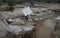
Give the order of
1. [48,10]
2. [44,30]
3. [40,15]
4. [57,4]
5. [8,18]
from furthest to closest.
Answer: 1. [57,4]
2. [48,10]
3. [40,15]
4. [8,18]
5. [44,30]

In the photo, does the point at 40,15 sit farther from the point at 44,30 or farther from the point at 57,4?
the point at 57,4

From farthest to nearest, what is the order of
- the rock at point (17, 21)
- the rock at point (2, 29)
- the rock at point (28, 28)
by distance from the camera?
1. the rock at point (17, 21)
2. the rock at point (28, 28)
3. the rock at point (2, 29)

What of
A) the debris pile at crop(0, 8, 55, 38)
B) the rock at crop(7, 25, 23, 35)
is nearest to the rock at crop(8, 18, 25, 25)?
the debris pile at crop(0, 8, 55, 38)

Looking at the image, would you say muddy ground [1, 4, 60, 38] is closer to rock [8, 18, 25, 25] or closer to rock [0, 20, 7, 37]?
rock [8, 18, 25, 25]

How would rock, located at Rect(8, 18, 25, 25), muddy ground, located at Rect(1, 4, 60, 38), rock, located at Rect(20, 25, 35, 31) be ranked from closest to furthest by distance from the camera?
rock, located at Rect(20, 25, 35, 31)
muddy ground, located at Rect(1, 4, 60, 38)
rock, located at Rect(8, 18, 25, 25)

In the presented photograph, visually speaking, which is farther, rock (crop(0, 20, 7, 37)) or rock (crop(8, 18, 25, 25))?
rock (crop(8, 18, 25, 25))

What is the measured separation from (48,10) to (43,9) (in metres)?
0.16

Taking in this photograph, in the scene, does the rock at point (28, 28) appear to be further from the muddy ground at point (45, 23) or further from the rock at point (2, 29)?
the rock at point (2, 29)

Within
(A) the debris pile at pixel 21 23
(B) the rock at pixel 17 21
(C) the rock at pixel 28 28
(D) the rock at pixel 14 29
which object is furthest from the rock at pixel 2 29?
(C) the rock at pixel 28 28

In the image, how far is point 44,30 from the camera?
4836 millimetres

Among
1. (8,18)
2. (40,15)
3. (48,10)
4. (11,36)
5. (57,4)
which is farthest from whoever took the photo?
(57,4)

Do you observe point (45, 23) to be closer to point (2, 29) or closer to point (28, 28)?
point (28, 28)

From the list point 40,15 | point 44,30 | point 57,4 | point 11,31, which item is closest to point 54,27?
point 44,30

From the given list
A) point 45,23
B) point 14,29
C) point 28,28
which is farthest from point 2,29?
point 45,23
